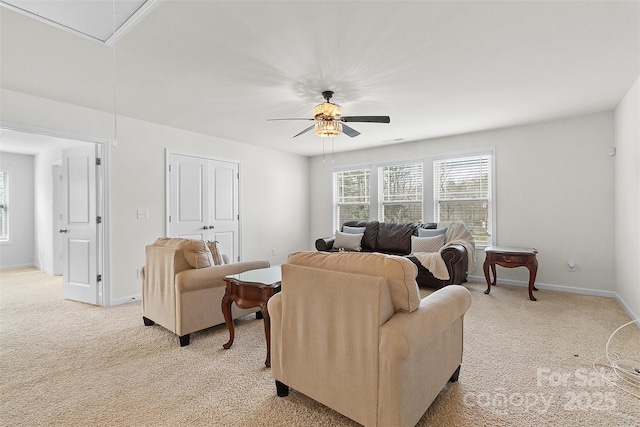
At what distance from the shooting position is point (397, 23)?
2.17m

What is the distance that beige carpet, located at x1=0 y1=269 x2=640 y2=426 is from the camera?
5.82 feet

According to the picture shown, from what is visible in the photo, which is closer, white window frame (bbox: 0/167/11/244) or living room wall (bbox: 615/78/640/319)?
living room wall (bbox: 615/78/640/319)

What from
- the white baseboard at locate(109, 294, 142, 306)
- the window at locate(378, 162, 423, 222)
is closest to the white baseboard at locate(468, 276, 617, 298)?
the window at locate(378, 162, 423, 222)

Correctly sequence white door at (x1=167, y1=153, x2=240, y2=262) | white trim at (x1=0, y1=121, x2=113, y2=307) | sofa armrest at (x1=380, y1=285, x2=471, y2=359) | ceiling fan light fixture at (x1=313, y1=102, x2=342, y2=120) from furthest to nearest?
white door at (x1=167, y1=153, x2=240, y2=262) → white trim at (x1=0, y1=121, x2=113, y2=307) → ceiling fan light fixture at (x1=313, y1=102, x2=342, y2=120) → sofa armrest at (x1=380, y1=285, x2=471, y2=359)

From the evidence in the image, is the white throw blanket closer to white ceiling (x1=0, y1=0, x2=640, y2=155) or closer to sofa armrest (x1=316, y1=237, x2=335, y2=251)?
sofa armrest (x1=316, y1=237, x2=335, y2=251)

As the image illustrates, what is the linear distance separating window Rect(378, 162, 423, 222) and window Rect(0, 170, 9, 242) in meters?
7.86

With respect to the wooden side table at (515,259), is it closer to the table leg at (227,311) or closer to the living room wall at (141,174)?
the table leg at (227,311)

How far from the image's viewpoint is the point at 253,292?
244 centimetres

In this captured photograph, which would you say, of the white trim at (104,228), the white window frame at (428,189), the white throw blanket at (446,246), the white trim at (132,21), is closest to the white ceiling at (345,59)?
the white trim at (132,21)

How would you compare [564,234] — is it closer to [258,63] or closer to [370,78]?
[370,78]

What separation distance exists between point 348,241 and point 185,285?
3.30 m

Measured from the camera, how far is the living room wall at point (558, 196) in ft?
13.6

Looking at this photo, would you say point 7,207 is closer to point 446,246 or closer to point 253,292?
point 253,292

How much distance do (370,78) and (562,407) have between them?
2.89 m
